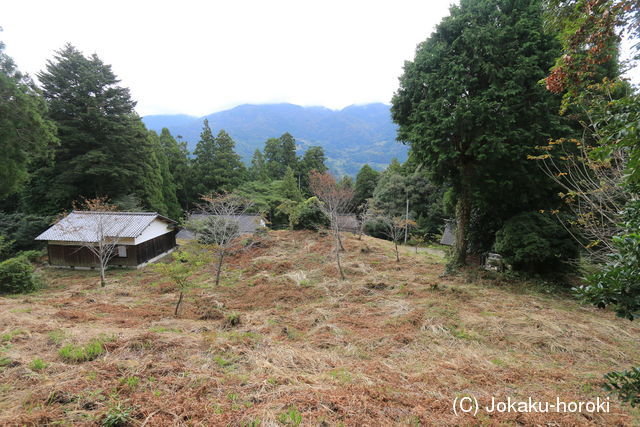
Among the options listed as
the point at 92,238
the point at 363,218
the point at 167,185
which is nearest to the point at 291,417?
the point at 363,218

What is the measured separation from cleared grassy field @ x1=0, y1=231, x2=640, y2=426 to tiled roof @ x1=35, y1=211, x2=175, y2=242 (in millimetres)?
5104

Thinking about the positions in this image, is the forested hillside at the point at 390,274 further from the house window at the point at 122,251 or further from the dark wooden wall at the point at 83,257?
the house window at the point at 122,251

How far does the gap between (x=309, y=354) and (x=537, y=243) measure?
8874 mm

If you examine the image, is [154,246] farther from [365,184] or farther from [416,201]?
[365,184]

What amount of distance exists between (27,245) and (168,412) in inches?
895

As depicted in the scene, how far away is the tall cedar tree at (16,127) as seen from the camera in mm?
13264

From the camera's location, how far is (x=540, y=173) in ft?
30.3

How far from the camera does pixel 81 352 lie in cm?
424

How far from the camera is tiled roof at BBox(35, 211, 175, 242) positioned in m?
13.8

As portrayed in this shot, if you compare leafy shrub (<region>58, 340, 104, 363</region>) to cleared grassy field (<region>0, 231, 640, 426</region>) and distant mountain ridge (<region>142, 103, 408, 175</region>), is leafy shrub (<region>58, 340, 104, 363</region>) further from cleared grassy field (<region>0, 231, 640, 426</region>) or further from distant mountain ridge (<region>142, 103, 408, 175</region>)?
distant mountain ridge (<region>142, 103, 408, 175</region>)

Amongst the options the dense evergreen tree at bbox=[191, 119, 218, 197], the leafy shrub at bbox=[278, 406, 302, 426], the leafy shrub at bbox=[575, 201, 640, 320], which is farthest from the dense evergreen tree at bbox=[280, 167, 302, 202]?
the leafy shrub at bbox=[575, 201, 640, 320]

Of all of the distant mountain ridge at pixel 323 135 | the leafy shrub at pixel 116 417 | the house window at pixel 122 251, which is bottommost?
the house window at pixel 122 251

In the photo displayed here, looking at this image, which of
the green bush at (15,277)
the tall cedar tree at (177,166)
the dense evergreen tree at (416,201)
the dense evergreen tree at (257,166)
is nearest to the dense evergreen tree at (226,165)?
the tall cedar tree at (177,166)

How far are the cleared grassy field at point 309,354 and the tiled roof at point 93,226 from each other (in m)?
5.10
